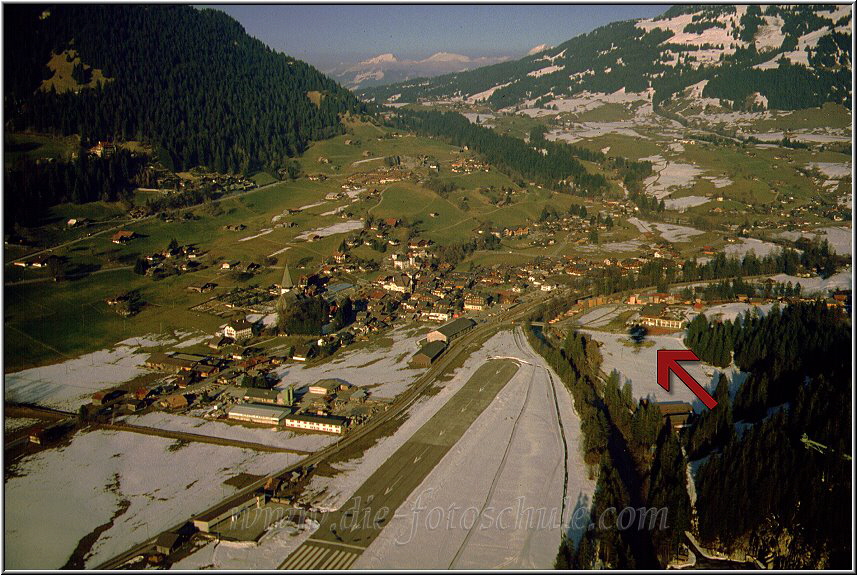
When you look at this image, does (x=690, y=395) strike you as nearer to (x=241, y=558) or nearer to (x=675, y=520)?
(x=675, y=520)

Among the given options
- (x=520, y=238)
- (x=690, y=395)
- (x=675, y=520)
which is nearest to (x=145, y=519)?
(x=675, y=520)

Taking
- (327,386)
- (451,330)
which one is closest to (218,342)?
(327,386)

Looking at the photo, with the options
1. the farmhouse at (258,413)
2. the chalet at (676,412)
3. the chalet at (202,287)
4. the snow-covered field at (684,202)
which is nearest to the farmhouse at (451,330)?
the farmhouse at (258,413)

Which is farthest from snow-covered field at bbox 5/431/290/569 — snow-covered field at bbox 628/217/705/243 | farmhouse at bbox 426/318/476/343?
snow-covered field at bbox 628/217/705/243

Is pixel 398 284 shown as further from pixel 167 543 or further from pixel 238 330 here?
pixel 167 543

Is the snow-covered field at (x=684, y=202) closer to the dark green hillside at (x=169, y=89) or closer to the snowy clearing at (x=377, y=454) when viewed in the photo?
the dark green hillside at (x=169, y=89)
